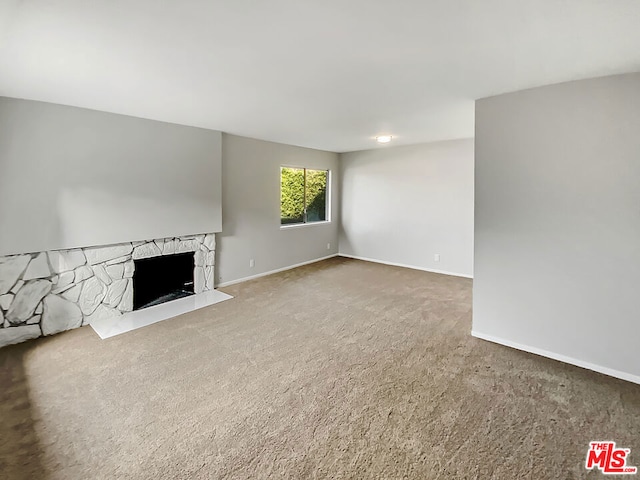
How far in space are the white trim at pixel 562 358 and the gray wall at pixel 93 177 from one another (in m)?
3.96

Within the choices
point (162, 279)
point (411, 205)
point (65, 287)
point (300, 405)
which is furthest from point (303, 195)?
point (300, 405)

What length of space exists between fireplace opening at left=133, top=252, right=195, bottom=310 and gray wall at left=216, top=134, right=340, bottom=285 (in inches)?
19.9

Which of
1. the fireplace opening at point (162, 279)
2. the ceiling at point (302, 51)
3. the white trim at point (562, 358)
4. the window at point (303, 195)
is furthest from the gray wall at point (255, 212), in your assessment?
the white trim at point (562, 358)

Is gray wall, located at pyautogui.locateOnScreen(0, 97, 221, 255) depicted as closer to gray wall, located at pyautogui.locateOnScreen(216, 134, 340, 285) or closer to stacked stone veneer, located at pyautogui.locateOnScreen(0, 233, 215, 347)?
stacked stone veneer, located at pyautogui.locateOnScreen(0, 233, 215, 347)

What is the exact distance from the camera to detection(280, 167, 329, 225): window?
6.09 meters

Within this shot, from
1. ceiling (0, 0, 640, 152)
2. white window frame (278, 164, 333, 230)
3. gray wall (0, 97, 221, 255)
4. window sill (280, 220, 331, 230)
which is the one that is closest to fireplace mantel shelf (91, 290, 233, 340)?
gray wall (0, 97, 221, 255)

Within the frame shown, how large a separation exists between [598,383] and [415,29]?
2926 millimetres

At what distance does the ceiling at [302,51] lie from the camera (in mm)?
1556

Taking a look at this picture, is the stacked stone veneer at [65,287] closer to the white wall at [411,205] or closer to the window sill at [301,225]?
the window sill at [301,225]

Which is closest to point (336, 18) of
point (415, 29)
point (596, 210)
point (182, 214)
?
point (415, 29)

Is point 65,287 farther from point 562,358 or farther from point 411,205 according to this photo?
point 411,205

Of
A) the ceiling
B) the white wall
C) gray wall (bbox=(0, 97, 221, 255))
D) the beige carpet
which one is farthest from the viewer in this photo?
the white wall

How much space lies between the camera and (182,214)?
4.26m

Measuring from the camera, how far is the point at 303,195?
6.52m
